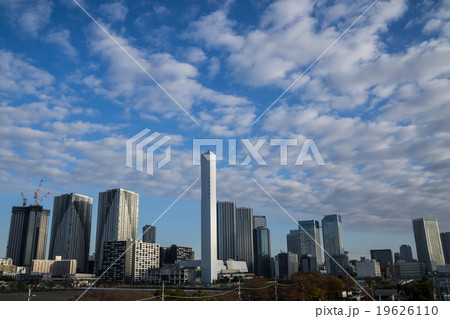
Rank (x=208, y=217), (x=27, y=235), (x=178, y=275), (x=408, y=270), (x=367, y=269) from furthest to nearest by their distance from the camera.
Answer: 1. (x=27, y=235)
2. (x=408, y=270)
3. (x=367, y=269)
4. (x=178, y=275)
5. (x=208, y=217)

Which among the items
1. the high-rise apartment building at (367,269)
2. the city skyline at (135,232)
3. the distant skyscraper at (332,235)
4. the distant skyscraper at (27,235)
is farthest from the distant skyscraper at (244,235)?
the distant skyscraper at (27,235)

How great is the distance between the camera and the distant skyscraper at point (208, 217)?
150ft

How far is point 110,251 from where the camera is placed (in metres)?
69.2

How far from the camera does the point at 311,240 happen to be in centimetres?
9775

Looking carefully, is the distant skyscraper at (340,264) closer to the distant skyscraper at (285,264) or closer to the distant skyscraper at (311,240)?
the distant skyscraper at (311,240)

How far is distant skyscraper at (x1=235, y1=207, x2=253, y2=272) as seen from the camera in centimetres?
10281

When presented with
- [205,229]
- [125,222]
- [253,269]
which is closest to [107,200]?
[125,222]

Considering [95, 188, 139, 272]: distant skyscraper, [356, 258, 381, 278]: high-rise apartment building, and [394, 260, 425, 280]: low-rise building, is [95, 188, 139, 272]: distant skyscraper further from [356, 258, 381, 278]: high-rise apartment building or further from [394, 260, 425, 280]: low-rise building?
[394, 260, 425, 280]: low-rise building

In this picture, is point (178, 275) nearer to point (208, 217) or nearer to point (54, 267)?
point (208, 217)

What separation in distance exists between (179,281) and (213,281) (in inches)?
346

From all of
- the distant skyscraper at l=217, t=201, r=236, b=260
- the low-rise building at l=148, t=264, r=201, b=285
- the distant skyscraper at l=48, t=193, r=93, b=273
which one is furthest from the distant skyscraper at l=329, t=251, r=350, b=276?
the distant skyscraper at l=48, t=193, r=93, b=273

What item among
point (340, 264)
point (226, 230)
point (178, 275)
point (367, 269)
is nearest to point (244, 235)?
point (226, 230)

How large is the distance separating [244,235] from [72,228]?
168ft

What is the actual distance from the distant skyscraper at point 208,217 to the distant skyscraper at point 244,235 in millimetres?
50561
